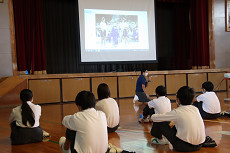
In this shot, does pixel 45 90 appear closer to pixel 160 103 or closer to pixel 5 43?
pixel 5 43

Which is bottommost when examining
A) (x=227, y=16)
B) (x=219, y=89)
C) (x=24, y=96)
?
(x=219, y=89)

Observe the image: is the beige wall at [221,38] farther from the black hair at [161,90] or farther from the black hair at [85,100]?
the black hair at [85,100]

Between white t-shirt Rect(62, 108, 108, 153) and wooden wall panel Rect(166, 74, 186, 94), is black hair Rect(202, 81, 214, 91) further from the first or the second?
wooden wall panel Rect(166, 74, 186, 94)

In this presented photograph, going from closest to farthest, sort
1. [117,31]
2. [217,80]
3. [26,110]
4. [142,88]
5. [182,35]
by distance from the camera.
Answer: [26,110]
[142,88]
[117,31]
[217,80]
[182,35]

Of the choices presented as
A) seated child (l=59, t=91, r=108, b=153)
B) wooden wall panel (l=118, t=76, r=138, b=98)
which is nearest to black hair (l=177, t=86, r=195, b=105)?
seated child (l=59, t=91, r=108, b=153)

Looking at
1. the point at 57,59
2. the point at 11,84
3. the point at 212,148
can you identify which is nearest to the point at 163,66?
the point at 57,59

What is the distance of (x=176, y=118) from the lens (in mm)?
2666

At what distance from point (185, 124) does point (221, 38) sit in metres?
7.84

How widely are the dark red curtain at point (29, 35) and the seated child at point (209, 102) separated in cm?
492

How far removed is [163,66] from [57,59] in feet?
12.8

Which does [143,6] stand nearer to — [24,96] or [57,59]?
[57,59]

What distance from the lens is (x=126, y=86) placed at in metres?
8.27

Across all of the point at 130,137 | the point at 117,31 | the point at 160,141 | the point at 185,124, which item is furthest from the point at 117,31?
the point at 185,124

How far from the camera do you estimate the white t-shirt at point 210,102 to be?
430 cm
